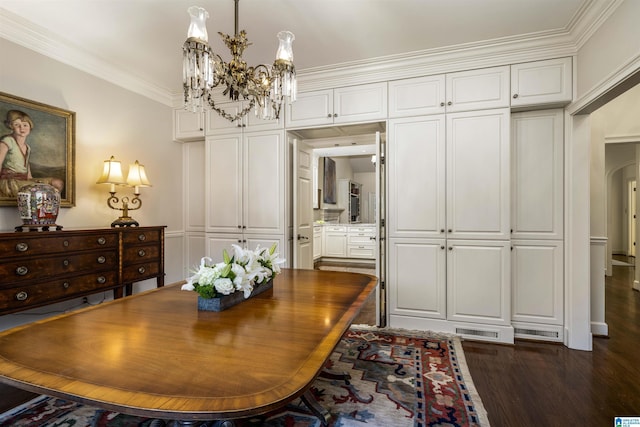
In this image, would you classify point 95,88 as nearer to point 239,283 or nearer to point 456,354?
point 239,283

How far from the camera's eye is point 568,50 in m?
2.65

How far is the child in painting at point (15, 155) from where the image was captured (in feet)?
7.79

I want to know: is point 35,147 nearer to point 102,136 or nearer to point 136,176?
point 102,136

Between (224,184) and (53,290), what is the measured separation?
6.10 ft

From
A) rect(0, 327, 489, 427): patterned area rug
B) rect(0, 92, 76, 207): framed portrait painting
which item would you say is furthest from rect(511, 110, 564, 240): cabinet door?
rect(0, 92, 76, 207): framed portrait painting

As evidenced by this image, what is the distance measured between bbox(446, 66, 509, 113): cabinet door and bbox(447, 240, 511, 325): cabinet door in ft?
4.04

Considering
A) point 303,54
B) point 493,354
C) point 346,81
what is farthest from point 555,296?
point 303,54

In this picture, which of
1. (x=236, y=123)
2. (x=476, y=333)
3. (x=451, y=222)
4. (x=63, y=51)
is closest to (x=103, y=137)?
(x=63, y=51)

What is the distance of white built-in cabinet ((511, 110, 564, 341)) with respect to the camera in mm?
2824

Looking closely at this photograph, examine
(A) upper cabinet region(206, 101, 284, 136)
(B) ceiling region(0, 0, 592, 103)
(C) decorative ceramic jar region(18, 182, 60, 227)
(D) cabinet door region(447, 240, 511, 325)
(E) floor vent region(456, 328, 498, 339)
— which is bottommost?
(E) floor vent region(456, 328, 498, 339)

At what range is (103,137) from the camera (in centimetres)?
314

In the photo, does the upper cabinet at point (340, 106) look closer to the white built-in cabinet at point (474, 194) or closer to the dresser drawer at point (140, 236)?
the white built-in cabinet at point (474, 194)

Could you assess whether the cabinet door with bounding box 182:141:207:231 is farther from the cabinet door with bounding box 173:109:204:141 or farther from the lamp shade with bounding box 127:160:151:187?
the lamp shade with bounding box 127:160:151:187

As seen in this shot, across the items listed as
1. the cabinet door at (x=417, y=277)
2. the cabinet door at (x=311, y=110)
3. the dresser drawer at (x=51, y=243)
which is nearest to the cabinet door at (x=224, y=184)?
the cabinet door at (x=311, y=110)
